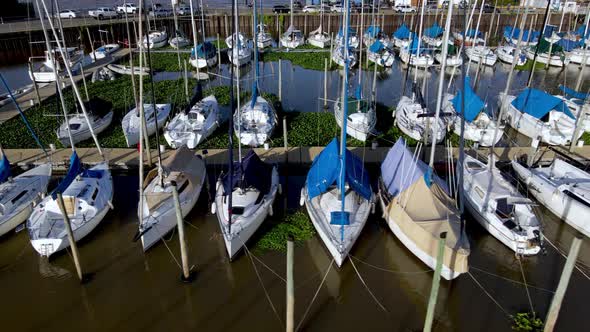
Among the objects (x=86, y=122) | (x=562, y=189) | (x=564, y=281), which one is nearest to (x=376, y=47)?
(x=562, y=189)

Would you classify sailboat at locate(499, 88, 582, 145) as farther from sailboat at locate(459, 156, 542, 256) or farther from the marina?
sailboat at locate(459, 156, 542, 256)

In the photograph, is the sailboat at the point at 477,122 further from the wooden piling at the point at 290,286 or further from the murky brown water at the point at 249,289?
the wooden piling at the point at 290,286

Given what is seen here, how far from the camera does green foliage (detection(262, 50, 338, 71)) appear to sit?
4502cm

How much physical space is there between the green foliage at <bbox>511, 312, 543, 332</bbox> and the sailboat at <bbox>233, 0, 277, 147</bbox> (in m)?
15.6

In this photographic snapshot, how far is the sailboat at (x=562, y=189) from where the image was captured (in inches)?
694

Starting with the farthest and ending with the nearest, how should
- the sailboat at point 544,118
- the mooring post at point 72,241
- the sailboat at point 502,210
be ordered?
the sailboat at point 544,118
the sailboat at point 502,210
the mooring post at point 72,241

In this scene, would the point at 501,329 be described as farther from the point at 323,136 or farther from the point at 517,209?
the point at 323,136

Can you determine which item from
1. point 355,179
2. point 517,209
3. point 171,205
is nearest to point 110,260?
point 171,205

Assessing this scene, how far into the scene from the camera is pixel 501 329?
13.5 m

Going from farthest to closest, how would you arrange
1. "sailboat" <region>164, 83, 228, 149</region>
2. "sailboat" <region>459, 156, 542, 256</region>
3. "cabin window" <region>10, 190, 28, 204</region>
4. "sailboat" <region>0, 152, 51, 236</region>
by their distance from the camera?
1. "sailboat" <region>164, 83, 228, 149</region>
2. "cabin window" <region>10, 190, 28, 204</region>
3. "sailboat" <region>0, 152, 51, 236</region>
4. "sailboat" <region>459, 156, 542, 256</region>

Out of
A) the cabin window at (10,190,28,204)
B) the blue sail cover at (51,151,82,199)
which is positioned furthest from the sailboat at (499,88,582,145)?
the cabin window at (10,190,28,204)

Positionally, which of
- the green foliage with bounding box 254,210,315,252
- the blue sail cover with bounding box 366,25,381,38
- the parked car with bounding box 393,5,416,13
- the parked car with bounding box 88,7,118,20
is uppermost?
the parked car with bounding box 393,5,416,13

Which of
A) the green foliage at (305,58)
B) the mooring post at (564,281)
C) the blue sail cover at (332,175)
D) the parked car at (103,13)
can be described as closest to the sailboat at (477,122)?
the blue sail cover at (332,175)

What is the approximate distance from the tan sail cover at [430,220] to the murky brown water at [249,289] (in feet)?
4.67
